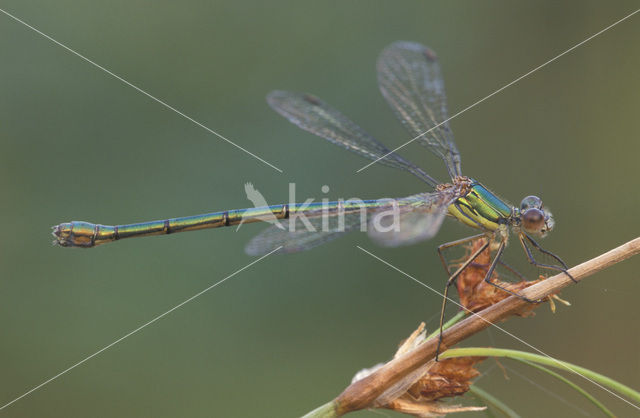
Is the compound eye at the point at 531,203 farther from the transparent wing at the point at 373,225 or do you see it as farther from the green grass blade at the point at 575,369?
the green grass blade at the point at 575,369

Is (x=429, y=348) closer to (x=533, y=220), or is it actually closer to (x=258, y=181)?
(x=533, y=220)

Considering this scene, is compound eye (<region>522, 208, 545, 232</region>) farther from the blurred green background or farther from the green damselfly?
the blurred green background

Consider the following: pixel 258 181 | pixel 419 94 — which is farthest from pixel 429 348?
pixel 258 181

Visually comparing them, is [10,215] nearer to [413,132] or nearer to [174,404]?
[174,404]

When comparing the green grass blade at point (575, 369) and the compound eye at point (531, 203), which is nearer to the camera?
the green grass blade at point (575, 369)

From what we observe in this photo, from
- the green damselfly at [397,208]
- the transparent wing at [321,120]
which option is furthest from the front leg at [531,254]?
the transparent wing at [321,120]

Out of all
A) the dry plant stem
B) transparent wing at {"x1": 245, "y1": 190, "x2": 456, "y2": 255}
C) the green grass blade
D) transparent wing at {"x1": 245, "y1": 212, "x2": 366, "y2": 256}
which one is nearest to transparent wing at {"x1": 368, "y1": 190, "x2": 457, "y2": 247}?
transparent wing at {"x1": 245, "y1": 190, "x2": 456, "y2": 255}
